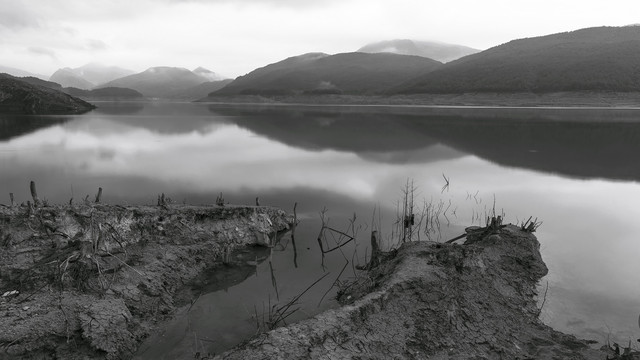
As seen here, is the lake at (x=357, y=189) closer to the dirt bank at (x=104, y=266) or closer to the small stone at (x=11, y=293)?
the dirt bank at (x=104, y=266)

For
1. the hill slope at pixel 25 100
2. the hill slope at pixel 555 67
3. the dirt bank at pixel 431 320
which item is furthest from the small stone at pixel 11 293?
the hill slope at pixel 555 67

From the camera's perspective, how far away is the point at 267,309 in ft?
29.0

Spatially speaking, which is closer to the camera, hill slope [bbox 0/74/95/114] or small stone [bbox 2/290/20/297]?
small stone [bbox 2/290/20/297]

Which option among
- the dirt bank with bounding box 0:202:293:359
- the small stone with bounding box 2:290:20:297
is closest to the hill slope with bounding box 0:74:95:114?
the dirt bank with bounding box 0:202:293:359

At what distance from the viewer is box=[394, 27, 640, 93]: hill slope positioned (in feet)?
380

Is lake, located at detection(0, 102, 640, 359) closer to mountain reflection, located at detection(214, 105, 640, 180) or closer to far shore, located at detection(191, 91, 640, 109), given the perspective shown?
mountain reflection, located at detection(214, 105, 640, 180)

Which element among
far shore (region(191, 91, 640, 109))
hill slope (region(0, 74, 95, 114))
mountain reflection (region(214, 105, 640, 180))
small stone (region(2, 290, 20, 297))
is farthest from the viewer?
far shore (region(191, 91, 640, 109))

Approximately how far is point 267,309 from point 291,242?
3.87m

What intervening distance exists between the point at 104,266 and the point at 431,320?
6678 mm

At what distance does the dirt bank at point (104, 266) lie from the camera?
21.9 ft

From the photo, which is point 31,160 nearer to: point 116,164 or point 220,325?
point 116,164

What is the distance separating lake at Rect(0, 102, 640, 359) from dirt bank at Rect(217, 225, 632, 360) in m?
0.95

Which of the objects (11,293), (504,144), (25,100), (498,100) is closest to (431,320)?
(11,293)

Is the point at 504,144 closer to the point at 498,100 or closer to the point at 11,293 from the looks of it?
the point at 11,293
